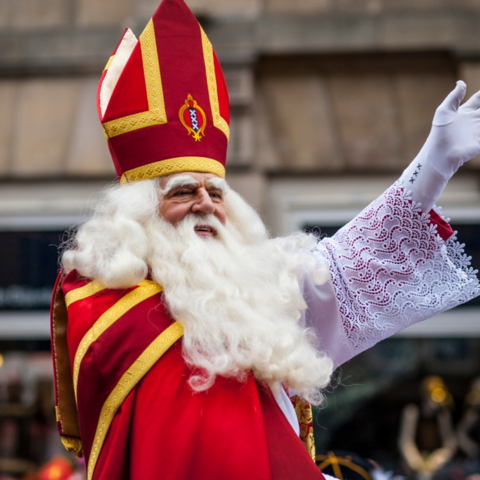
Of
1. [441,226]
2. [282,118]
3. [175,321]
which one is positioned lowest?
[175,321]

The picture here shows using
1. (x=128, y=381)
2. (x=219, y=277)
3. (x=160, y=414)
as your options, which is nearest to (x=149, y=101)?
(x=219, y=277)

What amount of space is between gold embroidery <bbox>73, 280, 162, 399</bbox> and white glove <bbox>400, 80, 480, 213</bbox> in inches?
41.1

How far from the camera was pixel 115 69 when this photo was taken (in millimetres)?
2578

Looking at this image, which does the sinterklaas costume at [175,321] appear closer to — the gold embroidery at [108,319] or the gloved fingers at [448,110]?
the gold embroidery at [108,319]

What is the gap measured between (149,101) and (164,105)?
0.19 feet

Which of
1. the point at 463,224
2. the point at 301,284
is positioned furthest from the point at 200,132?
the point at 463,224

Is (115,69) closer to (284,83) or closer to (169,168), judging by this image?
(169,168)

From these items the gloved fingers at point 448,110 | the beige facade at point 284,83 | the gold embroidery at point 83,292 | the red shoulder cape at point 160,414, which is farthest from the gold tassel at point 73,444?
the beige facade at point 284,83

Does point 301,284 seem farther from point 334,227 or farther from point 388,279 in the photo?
point 334,227

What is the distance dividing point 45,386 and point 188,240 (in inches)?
184

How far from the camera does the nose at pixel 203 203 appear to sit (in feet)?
7.63

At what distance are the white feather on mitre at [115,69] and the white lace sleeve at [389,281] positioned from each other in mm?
1040

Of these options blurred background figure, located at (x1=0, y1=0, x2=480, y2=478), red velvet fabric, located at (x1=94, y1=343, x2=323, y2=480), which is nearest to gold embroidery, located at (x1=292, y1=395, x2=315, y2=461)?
red velvet fabric, located at (x1=94, y1=343, x2=323, y2=480)

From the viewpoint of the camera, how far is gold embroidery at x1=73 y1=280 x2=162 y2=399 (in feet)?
6.73
